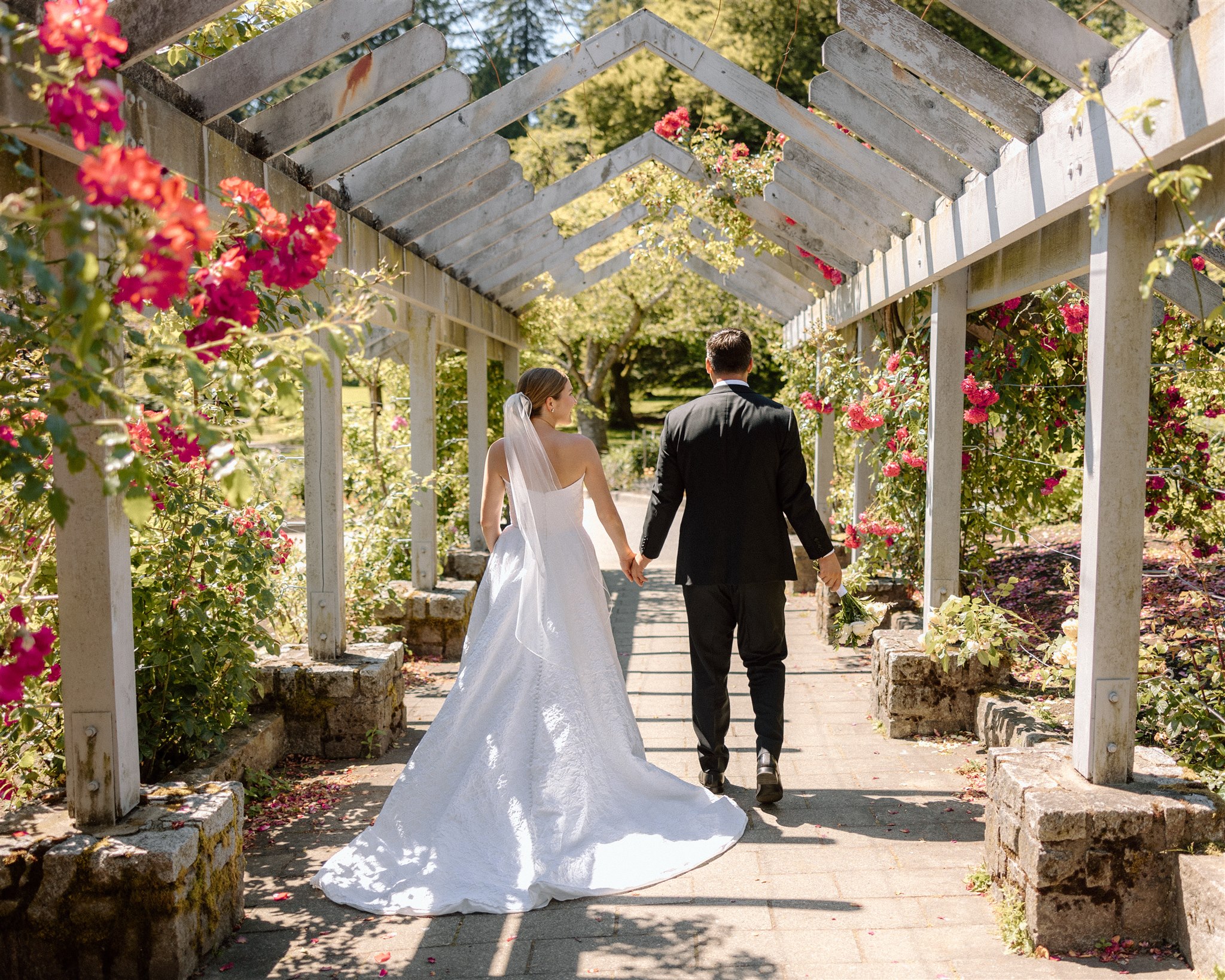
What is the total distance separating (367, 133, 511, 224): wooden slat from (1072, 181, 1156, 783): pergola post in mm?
3027

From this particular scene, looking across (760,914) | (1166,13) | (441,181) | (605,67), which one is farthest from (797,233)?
(760,914)

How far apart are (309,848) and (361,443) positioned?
480 centimetres

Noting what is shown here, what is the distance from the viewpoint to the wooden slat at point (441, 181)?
5.09 m

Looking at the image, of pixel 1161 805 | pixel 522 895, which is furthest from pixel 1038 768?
pixel 522 895

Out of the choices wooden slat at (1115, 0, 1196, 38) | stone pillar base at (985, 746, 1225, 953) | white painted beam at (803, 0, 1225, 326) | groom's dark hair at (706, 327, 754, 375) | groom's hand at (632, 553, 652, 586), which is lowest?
stone pillar base at (985, 746, 1225, 953)

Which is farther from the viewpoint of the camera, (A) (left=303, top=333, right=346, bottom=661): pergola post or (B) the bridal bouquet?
(B) the bridal bouquet

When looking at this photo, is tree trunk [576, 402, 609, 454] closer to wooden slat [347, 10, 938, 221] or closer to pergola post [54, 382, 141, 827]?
wooden slat [347, 10, 938, 221]

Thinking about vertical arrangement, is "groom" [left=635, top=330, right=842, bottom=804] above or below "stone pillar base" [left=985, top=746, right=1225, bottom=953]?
above

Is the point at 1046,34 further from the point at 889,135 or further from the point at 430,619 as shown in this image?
the point at 430,619

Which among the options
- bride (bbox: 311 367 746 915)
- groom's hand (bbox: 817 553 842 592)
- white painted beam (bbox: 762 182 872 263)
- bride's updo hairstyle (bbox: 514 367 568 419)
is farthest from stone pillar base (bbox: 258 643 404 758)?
white painted beam (bbox: 762 182 872 263)

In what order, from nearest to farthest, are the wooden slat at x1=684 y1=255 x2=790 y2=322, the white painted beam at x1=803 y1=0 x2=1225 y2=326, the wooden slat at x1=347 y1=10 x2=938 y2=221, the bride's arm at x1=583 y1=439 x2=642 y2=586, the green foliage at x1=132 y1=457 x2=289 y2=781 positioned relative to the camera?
the white painted beam at x1=803 y1=0 x2=1225 y2=326 < the green foliage at x1=132 y1=457 x2=289 y2=781 < the bride's arm at x1=583 y1=439 x2=642 y2=586 < the wooden slat at x1=347 y1=10 x2=938 y2=221 < the wooden slat at x1=684 y1=255 x2=790 y2=322

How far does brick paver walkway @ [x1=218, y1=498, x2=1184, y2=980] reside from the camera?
282cm

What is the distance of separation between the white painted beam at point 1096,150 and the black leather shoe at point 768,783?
7.09 ft

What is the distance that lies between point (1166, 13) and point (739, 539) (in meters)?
2.23
